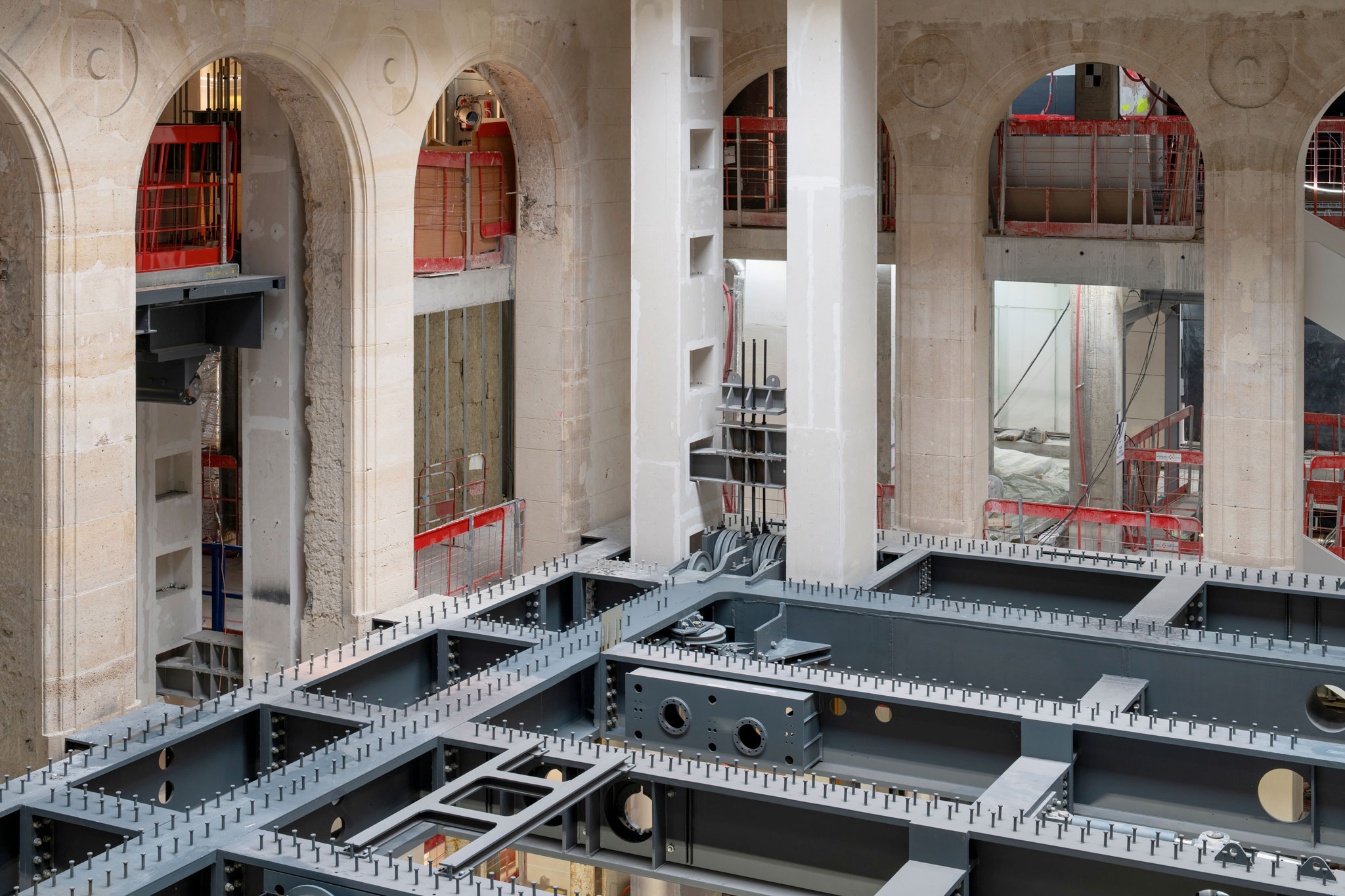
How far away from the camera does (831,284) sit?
13984 millimetres

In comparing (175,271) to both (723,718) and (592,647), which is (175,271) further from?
(723,718)

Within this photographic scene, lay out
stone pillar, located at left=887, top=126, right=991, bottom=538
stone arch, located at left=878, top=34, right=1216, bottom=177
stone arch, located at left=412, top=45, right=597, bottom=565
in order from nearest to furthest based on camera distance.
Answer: stone arch, located at left=878, top=34, right=1216, bottom=177
stone arch, located at left=412, top=45, right=597, bottom=565
stone pillar, located at left=887, top=126, right=991, bottom=538

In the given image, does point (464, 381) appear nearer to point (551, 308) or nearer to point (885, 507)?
point (551, 308)

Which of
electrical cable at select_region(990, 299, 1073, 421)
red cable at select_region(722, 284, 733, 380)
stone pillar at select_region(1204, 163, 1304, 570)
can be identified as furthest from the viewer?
electrical cable at select_region(990, 299, 1073, 421)

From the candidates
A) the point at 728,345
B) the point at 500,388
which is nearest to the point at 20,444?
the point at 728,345

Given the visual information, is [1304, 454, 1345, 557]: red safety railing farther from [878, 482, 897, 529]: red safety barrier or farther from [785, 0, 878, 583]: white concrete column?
[785, 0, 878, 583]: white concrete column

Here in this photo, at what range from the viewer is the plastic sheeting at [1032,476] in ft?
87.5

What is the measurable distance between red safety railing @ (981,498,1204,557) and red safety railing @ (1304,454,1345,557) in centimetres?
155

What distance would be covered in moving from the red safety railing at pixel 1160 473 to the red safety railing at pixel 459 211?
9.07 m

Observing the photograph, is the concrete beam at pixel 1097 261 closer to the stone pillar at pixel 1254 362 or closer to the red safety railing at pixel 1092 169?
the red safety railing at pixel 1092 169

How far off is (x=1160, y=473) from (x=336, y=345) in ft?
50.1

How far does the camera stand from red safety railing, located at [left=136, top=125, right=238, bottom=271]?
15.0 m

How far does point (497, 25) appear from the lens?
52.7 feet

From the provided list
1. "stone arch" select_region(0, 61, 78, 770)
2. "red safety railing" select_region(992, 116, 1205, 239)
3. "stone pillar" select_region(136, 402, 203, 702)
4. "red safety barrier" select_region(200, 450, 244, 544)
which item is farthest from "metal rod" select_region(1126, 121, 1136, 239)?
"stone arch" select_region(0, 61, 78, 770)
